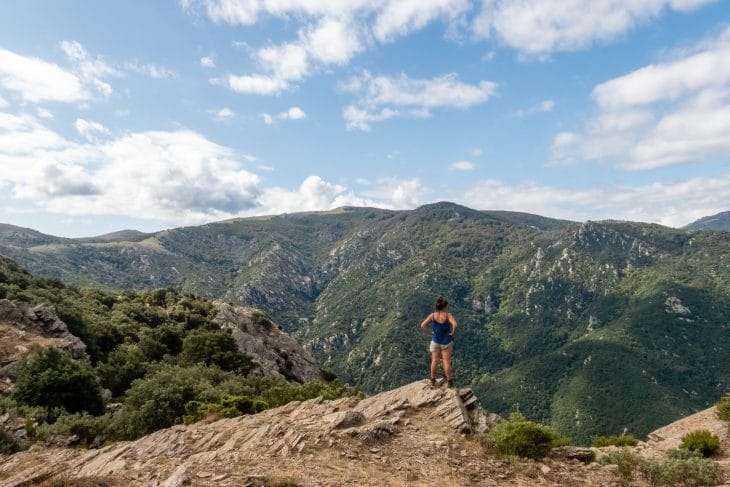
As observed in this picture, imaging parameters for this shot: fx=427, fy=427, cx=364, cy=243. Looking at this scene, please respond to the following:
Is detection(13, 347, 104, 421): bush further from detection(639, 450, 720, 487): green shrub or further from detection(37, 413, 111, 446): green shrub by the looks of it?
detection(639, 450, 720, 487): green shrub

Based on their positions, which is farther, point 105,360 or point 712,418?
point 105,360

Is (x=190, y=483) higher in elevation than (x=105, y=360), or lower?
higher

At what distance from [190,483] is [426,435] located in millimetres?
7036

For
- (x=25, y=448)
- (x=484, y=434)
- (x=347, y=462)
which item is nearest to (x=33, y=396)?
(x=25, y=448)

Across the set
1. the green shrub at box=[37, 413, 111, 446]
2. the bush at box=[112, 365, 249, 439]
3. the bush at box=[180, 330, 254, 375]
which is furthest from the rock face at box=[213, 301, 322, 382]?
the green shrub at box=[37, 413, 111, 446]

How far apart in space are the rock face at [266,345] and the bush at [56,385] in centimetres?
1677

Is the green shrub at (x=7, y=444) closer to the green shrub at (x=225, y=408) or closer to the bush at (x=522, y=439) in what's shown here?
the green shrub at (x=225, y=408)

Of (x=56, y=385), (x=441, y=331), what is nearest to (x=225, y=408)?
(x=441, y=331)

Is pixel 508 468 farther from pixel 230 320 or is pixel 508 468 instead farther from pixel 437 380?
pixel 230 320

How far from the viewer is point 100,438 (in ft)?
66.9

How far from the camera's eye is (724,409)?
1911cm

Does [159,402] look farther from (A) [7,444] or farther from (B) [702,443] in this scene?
(B) [702,443]

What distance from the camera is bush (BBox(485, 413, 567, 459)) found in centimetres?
1282

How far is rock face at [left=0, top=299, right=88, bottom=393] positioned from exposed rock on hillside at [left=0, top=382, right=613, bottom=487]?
17.1 m
